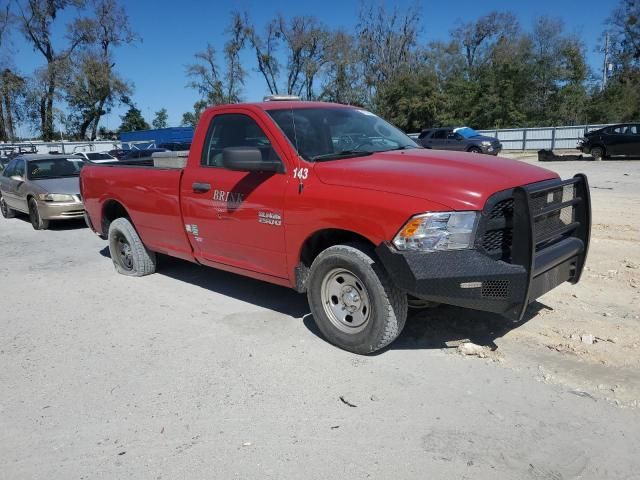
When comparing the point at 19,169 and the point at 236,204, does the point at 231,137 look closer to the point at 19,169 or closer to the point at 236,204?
the point at 236,204

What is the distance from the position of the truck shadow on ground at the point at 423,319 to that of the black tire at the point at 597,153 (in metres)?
22.9

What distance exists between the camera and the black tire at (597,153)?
2486 cm

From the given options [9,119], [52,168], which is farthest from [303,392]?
[9,119]

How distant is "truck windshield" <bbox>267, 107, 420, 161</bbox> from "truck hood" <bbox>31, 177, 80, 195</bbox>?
307 inches

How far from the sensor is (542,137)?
34.9 metres

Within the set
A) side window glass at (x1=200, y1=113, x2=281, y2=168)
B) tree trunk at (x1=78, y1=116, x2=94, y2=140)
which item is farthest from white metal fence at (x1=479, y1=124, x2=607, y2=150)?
tree trunk at (x1=78, y1=116, x2=94, y2=140)

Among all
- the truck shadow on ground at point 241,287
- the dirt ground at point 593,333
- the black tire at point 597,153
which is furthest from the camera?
the black tire at point 597,153

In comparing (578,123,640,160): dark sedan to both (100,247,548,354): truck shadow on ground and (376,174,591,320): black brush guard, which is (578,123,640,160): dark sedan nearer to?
(100,247,548,354): truck shadow on ground

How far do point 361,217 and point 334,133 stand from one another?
4.26 ft

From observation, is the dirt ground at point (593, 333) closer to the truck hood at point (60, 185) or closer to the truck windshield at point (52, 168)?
the truck hood at point (60, 185)

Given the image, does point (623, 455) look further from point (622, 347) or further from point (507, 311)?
point (622, 347)

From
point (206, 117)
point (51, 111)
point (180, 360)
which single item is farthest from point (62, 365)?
point (51, 111)

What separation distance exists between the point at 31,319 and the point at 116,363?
174 cm

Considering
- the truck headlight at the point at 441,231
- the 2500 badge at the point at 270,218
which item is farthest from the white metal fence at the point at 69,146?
the truck headlight at the point at 441,231
